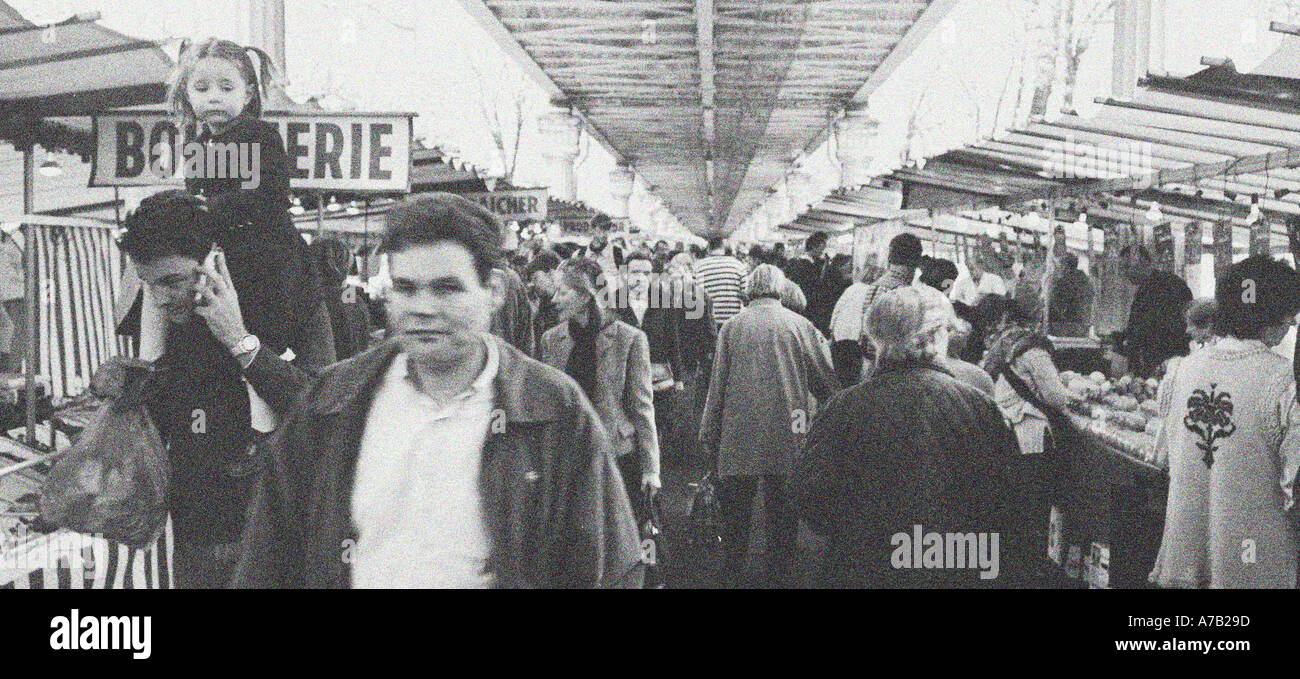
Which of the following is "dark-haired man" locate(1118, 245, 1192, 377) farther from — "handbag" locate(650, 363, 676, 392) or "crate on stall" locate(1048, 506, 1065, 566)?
"handbag" locate(650, 363, 676, 392)

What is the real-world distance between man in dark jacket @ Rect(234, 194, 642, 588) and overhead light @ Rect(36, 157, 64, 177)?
7.36 ft

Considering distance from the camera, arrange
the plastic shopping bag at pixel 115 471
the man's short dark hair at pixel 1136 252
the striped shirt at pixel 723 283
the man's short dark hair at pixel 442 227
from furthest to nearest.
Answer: the striped shirt at pixel 723 283
the man's short dark hair at pixel 1136 252
the plastic shopping bag at pixel 115 471
the man's short dark hair at pixel 442 227

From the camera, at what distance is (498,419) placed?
294cm

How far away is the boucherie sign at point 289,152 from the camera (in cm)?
358

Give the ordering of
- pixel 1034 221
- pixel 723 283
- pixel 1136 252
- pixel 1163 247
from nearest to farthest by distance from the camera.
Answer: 1. pixel 1163 247
2. pixel 1136 252
3. pixel 723 283
4. pixel 1034 221

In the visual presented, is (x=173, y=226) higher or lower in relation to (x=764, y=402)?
higher

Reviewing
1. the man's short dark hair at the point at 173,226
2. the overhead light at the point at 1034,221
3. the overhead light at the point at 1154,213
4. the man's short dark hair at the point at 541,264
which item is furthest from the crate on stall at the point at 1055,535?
the overhead light at the point at 1034,221

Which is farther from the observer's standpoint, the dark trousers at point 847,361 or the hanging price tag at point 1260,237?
the dark trousers at point 847,361

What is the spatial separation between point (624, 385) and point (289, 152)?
5.40 ft

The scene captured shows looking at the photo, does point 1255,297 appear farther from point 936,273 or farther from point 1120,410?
point 936,273

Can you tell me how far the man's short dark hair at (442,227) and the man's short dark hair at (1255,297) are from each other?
2.43 meters

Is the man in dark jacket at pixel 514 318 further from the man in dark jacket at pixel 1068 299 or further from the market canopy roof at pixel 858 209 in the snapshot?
the market canopy roof at pixel 858 209

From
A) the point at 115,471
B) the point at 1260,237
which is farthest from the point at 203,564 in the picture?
the point at 1260,237

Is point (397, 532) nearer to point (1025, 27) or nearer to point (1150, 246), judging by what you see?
point (1150, 246)
